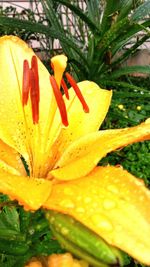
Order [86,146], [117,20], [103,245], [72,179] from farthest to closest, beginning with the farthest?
[117,20], [86,146], [72,179], [103,245]

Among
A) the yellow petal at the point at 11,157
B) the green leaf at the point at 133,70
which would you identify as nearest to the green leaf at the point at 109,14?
the green leaf at the point at 133,70

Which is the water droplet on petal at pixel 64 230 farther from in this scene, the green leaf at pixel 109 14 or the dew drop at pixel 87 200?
the green leaf at pixel 109 14

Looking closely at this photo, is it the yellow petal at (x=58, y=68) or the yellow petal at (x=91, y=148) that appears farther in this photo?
the yellow petal at (x=58, y=68)

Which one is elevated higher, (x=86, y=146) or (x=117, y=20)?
(x=86, y=146)

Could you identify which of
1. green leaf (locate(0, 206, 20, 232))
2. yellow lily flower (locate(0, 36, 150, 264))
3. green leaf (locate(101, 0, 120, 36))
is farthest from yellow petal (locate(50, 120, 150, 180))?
green leaf (locate(101, 0, 120, 36))

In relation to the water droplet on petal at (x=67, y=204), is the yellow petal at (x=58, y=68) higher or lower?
higher

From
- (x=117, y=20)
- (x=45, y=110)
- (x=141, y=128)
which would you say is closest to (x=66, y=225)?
(x=141, y=128)

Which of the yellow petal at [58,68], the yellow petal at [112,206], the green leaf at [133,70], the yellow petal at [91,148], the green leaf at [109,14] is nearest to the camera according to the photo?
the yellow petal at [112,206]

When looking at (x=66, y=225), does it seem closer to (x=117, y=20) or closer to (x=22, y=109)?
(x=22, y=109)
